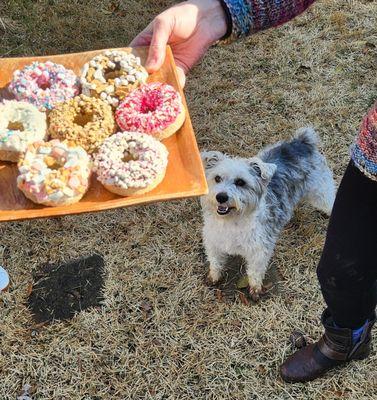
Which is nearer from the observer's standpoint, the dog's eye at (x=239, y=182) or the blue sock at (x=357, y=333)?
the blue sock at (x=357, y=333)

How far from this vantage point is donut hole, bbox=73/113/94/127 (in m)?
2.58

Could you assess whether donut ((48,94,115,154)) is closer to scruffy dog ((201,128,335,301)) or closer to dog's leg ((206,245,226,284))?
scruffy dog ((201,128,335,301))

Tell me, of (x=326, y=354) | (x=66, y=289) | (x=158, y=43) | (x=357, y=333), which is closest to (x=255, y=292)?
(x=326, y=354)

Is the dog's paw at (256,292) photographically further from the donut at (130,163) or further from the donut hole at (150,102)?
the donut hole at (150,102)

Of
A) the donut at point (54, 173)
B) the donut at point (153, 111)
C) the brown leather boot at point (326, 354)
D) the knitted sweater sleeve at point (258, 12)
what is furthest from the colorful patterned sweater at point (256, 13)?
the brown leather boot at point (326, 354)

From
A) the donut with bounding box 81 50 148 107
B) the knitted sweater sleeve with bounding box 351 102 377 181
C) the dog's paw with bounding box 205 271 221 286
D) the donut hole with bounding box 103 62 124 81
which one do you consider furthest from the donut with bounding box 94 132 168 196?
the dog's paw with bounding box 205 271 221 286

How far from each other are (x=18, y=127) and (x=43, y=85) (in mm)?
306

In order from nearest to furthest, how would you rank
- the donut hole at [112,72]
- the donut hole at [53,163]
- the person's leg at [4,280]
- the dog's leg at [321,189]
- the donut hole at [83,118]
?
the donut hole at [53,163], the donut hole at [83,118], the donut hole at [112,72], the person's leg at [4,280], the dog's leg at [321,189]

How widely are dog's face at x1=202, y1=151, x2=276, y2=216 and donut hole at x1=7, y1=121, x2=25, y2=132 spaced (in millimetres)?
1017

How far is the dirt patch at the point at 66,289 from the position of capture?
3.17m

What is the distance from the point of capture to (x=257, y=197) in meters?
2.89

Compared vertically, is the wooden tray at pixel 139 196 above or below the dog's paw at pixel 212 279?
above

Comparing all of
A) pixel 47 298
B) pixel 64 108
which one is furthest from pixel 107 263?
pixel 64 108

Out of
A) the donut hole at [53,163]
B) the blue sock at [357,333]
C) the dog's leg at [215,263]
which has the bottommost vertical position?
the dog's leg at [215,263]
